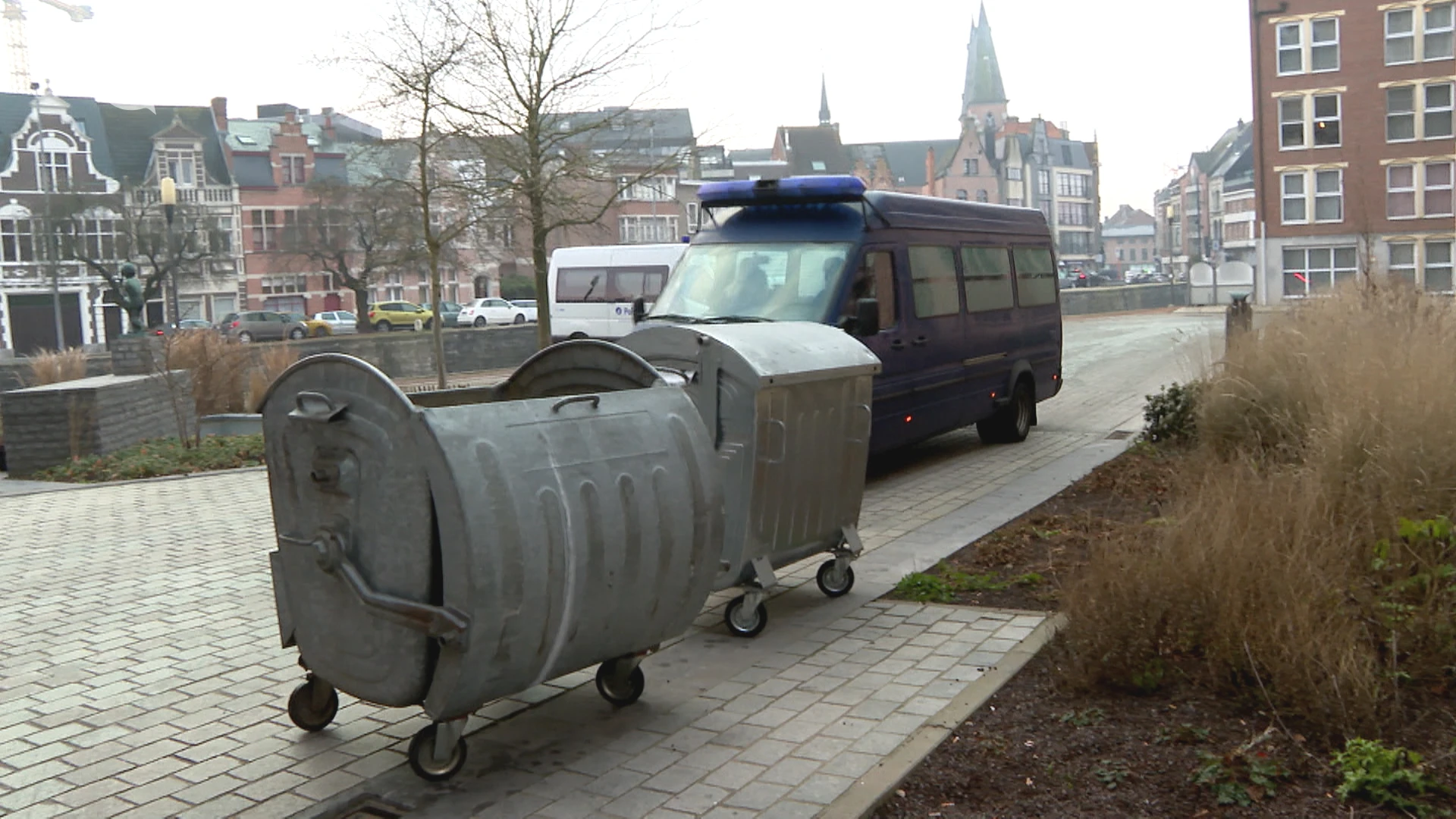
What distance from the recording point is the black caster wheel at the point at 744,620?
6.86 metres

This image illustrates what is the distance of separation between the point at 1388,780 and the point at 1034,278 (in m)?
11.7

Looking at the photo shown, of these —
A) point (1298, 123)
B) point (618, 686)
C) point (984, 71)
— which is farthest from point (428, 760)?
point (984, 71)

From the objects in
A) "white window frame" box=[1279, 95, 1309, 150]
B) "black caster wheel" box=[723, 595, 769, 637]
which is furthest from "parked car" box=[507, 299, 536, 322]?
"black caster wheel" box=[723, 595, 769, 637]

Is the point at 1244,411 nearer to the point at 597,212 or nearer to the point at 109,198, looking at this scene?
the point at 597,212

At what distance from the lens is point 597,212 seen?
27266 mm

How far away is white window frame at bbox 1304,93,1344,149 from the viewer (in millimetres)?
56188

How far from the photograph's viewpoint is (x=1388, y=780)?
424cm

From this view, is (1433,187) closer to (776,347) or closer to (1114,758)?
(776,347)

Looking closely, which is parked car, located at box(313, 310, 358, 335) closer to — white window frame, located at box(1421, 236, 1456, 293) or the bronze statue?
the bronze statue

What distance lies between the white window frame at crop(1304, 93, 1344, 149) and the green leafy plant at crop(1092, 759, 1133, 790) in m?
58.1

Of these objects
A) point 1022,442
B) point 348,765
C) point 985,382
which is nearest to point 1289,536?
point 348,765

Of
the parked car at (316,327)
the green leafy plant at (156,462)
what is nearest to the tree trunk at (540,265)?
the green leafy plant at (156,462)

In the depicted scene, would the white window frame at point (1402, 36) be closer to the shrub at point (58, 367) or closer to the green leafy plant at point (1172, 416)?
the green leafy plant at point (1172, 416)

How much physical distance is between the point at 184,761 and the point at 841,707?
2597 mm
